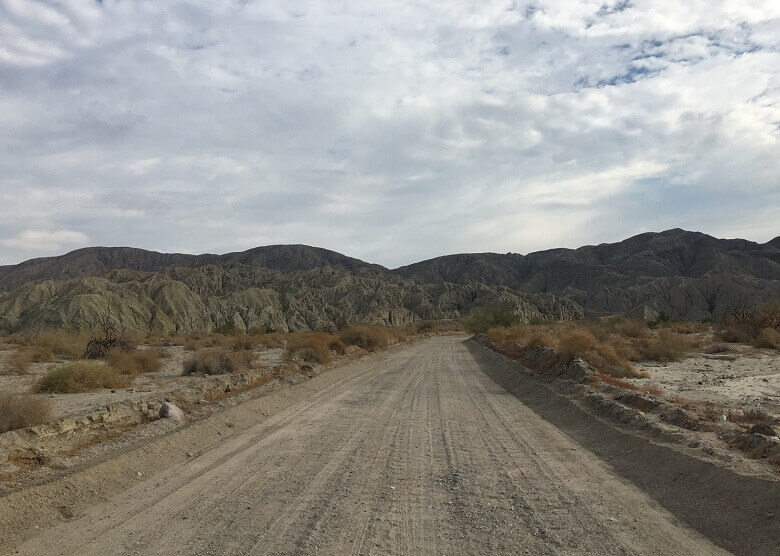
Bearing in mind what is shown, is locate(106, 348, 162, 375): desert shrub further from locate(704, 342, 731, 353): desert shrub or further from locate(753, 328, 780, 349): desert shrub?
locate(753, 328, 780, 349): desert shrub

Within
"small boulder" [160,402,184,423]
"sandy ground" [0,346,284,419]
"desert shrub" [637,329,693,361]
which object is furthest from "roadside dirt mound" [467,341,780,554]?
"desert shrub" [637,329,693,361]

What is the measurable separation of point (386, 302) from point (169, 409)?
394ft

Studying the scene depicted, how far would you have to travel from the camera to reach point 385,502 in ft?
23.5

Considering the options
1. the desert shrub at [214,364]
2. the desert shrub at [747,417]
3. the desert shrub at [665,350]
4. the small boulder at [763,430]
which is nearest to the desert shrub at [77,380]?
the desert shrub at [214,364]

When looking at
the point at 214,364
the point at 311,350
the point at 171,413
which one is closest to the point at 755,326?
the point at 311,350

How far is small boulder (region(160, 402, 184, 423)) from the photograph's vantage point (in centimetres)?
1309

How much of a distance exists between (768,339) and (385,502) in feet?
107

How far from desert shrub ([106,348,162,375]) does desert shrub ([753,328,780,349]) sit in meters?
33.6

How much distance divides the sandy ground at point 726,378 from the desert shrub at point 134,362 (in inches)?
915

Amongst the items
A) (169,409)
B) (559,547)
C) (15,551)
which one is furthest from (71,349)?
(559,547)

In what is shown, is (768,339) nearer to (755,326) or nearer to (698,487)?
(755,326)

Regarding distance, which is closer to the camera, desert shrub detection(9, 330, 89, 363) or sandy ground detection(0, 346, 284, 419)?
sandy ground detection(0, 346, 284, 419)

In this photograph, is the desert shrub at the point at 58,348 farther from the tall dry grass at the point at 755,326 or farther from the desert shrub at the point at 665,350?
the tall dry grass at the point at 755,326

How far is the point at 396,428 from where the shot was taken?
12.3 metres
